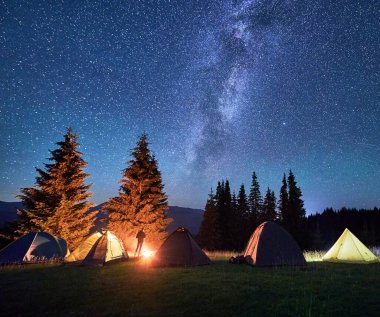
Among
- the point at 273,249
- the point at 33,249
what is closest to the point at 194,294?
the point at 273,249

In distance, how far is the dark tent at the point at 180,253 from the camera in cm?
1424

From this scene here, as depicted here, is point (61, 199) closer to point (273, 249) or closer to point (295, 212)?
point (273, 249)

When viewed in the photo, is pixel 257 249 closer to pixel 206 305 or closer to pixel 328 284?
pixel 328 284

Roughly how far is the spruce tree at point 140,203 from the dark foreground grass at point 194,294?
14.9m

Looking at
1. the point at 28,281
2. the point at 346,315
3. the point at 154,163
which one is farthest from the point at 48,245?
the point at 346,315

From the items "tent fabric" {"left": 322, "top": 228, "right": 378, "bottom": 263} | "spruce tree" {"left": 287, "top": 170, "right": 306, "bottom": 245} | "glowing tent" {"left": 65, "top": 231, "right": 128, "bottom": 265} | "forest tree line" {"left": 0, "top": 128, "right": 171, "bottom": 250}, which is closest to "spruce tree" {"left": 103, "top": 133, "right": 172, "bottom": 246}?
"forest tree line" {"left": 0, "top": 128, "right": 171, "bottom": 250}

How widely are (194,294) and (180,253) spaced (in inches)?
259

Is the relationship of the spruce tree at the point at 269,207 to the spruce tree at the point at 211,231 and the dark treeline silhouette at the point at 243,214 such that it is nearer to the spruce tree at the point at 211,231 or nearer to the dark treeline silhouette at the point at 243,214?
the dark treeline silhouette at the point at 243,214

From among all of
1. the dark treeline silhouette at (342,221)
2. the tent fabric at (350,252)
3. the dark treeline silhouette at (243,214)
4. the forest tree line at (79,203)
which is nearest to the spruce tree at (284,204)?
the dark treeline silhouette at (243,214)

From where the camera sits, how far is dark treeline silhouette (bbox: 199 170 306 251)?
4991cm

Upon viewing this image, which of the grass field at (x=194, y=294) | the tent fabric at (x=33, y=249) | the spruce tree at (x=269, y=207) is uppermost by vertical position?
the spruce tree at (x=269, y=207)

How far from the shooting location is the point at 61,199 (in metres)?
23.3

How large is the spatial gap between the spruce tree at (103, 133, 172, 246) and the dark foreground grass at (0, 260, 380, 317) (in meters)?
14.9

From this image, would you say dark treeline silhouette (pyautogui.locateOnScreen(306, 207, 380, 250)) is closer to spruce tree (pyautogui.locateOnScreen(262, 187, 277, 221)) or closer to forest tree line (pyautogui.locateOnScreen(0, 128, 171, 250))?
spruce tree (pyautogui.locateOnScreen(262, 187, 277, 221))
